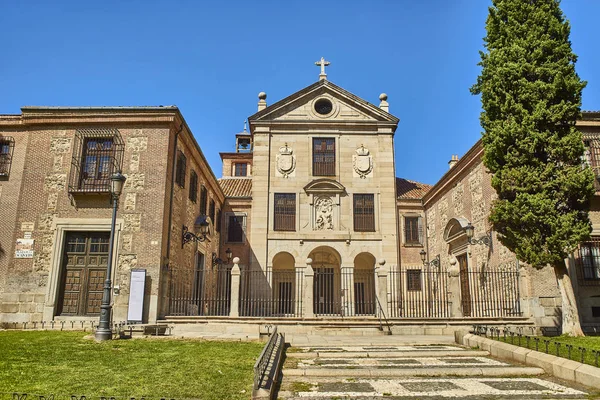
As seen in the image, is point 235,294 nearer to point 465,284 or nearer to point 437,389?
point 437,389

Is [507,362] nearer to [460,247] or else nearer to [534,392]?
[534,392]

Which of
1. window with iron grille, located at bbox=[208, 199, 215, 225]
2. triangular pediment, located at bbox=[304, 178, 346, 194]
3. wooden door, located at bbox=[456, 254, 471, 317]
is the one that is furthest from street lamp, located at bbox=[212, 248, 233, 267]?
wooden door, located at bbox=[456, 254, 471, 317]

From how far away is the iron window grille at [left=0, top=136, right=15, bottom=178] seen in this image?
15.9m

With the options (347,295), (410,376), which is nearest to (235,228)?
(347,295)

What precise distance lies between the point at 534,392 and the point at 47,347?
873 cm

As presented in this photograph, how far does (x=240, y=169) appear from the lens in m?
39.3

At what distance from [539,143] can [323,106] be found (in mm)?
15093

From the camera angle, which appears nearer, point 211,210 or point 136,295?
point 136,295

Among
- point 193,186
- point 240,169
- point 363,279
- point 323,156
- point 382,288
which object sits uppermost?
point 240,169

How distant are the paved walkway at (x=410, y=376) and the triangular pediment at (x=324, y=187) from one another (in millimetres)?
15121

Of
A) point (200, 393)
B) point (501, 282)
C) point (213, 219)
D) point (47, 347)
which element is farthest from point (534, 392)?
point (213, 219)

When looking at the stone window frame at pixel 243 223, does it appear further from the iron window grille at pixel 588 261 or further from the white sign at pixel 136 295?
the iron window grille at pixel 588 261

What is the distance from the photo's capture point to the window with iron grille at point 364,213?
79.7 feet

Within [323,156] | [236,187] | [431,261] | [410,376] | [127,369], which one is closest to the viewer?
[127,369]
